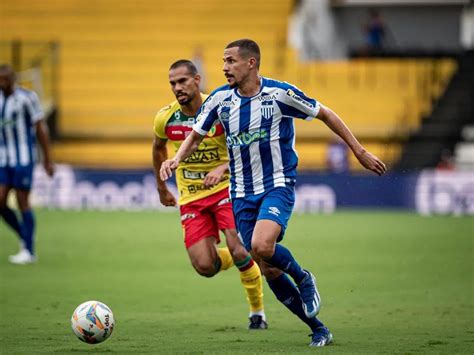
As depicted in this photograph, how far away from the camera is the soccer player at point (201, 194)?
9539mm

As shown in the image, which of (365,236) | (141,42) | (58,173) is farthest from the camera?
(141,42)

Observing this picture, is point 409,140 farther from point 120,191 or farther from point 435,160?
point 120,191

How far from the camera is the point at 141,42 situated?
33969 mm

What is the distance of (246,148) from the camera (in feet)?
28.4

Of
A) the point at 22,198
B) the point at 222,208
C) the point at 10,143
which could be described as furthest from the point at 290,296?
→ the point at 10,143

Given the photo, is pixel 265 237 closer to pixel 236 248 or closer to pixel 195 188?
pixel 236 248

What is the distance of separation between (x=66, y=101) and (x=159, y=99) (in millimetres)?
2686

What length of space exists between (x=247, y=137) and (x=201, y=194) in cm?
158

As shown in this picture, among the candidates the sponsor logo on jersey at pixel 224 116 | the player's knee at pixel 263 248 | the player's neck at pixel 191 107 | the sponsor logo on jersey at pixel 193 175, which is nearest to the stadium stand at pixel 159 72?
the sponsor logo on jersey at pixel 193 175

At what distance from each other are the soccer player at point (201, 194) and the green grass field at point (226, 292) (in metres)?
0.46

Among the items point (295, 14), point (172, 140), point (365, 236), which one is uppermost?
point (295, 14)

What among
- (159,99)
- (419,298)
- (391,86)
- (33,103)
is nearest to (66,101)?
(159,99)

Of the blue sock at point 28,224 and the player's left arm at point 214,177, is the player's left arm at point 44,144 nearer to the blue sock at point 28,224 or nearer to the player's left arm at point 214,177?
the blue sock at point 28,224

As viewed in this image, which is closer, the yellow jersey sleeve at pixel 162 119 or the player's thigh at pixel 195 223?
the yellow jersey sleeve at pixel 162 119
